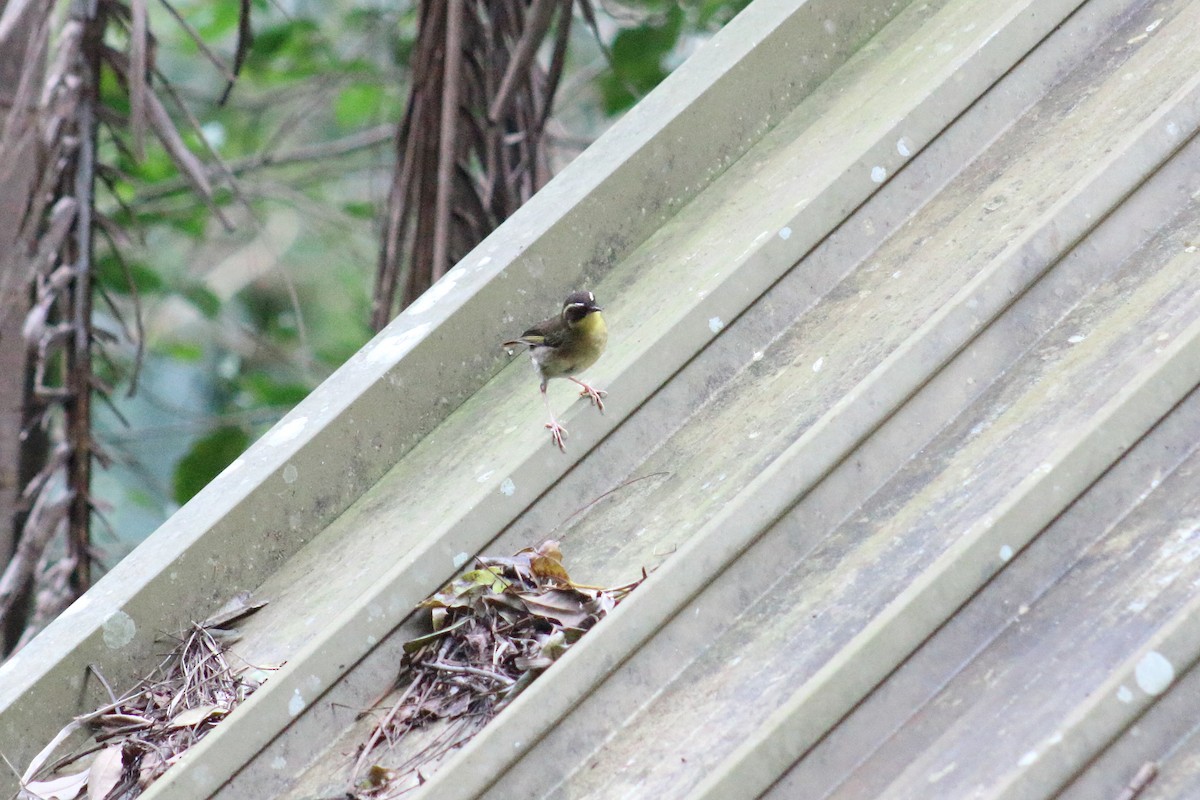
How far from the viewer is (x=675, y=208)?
3611mm

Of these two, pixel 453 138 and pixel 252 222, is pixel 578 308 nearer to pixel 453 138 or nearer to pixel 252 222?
pixel 453 138

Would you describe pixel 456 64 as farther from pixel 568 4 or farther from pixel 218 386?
pixel 218 386

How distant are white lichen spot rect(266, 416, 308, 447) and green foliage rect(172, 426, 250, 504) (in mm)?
2749

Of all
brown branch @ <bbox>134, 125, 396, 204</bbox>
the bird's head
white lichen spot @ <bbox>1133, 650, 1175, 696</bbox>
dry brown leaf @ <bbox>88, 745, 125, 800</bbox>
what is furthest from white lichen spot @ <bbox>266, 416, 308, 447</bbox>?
brown branch @ <bbox>134, 125, 396, 204</bbox>

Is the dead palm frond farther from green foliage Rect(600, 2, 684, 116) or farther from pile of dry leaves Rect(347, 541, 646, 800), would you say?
pile of dry leaves Rect(347, 541, 646, 800)

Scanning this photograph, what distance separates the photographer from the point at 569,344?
9.75 feet

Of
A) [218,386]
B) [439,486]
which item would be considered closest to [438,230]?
[439,486]

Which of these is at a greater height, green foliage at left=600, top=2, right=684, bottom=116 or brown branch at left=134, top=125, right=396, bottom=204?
brown branch at left=134, top=125, right=396, bottom=204

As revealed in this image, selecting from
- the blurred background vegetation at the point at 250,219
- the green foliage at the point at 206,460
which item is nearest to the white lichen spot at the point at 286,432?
the blurred background vegetation at the point at 250,219

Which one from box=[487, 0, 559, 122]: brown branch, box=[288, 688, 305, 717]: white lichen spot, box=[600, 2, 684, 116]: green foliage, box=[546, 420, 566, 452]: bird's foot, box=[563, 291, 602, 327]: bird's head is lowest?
box=[288, 688, 305, 717]: white lichen spot

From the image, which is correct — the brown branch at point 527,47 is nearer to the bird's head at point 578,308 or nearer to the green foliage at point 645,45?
the bird's head at point 578,308

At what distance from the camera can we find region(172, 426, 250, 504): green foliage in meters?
5.96

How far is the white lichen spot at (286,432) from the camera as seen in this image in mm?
3266

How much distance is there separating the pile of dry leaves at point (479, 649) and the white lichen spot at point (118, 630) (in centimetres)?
72
